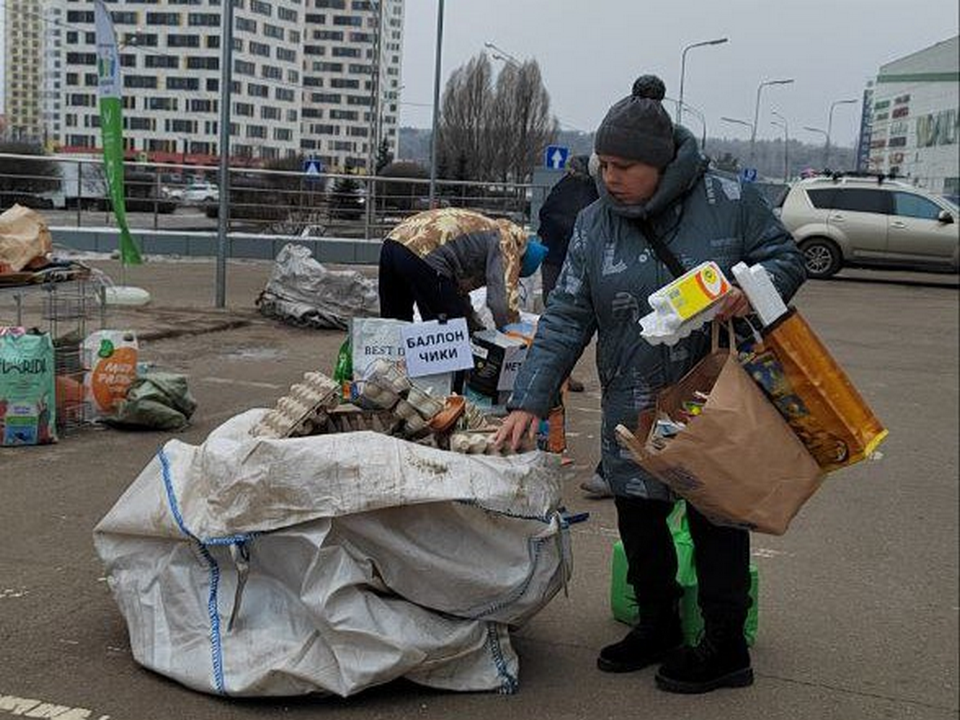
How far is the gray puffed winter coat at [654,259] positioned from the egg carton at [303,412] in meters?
0.90

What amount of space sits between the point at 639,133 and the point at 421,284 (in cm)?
255

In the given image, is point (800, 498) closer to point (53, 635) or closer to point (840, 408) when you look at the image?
point (840, 408)

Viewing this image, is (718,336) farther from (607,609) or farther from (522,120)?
(522,120)

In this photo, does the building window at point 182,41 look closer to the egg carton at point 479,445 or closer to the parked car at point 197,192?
A: the parked car at point 197,192

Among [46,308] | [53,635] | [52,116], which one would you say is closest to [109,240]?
[46,308]

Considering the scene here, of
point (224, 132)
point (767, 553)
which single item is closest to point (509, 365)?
point (767, 553)

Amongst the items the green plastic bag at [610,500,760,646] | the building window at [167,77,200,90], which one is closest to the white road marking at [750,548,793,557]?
the green plastic bag at [610,500,760,646]

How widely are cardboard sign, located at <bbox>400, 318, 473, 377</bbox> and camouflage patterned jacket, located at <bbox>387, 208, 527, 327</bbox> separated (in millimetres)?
595

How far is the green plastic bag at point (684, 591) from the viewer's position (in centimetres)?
369

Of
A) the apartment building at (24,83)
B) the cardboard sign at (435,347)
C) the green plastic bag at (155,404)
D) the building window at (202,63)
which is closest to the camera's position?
the cardboard sign at (435,347)

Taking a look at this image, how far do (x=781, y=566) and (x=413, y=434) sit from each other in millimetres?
1980

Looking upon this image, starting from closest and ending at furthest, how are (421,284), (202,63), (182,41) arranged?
(421,284)
(182,41)
(202,63)

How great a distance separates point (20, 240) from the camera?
709cm

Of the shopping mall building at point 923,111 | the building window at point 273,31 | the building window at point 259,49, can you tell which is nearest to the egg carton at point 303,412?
the shopping mall building at point 923,111
